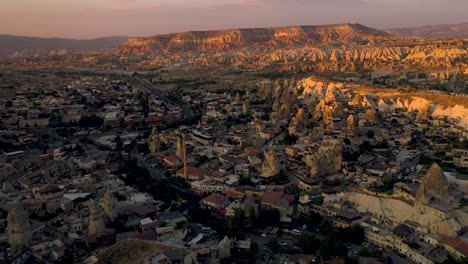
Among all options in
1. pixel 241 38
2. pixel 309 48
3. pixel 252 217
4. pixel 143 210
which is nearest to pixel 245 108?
pixel 143 210

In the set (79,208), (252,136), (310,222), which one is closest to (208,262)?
(310,222)

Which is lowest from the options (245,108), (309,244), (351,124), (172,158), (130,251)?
(309,244)

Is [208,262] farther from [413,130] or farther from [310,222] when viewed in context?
[413,130]

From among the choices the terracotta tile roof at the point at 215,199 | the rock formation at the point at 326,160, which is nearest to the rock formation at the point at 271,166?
the rock formation at the point at 326,160

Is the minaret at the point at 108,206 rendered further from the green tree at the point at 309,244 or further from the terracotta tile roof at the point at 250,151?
the terracotta tile roof at the point at 250,151

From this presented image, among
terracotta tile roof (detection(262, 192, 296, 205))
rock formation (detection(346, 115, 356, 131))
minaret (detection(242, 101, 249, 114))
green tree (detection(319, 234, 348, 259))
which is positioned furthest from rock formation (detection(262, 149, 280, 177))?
minaret (detection(242, 101, 249, 114))

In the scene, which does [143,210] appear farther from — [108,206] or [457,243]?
[457,243]
